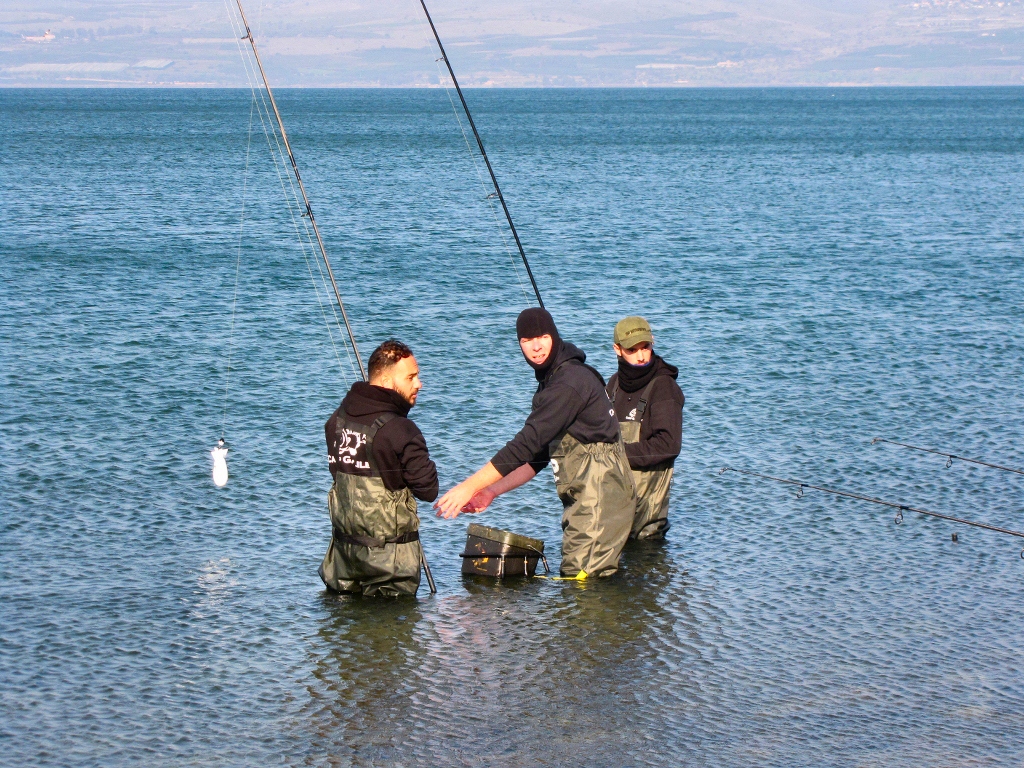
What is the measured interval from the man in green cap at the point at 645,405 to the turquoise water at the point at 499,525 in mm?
670

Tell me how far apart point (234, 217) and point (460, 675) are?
98.1 feet

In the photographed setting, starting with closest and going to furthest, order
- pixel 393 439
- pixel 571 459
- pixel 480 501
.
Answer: pixel 393 439, pixel 480 501, pixel 571 459

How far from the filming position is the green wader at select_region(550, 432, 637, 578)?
674 centimetres

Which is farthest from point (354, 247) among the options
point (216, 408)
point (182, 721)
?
point (182, 721)

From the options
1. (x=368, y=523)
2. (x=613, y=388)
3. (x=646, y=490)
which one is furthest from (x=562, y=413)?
(x=646, y=490)

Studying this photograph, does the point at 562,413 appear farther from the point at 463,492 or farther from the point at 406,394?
the point at 406,394

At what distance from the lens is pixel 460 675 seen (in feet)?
19.6

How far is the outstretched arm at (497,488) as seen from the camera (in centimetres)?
658

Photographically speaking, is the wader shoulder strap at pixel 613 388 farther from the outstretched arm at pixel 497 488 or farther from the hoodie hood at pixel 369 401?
the hoodie hood at pixel 369 401

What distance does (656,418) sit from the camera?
24.7 ft

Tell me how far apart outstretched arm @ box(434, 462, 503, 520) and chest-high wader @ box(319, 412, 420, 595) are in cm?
22

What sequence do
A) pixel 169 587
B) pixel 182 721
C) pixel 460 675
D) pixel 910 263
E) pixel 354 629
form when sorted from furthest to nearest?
pixel 910 263 < pixel 169 587 < pixel 354 629 < pixel 460 675 < pixel 182 721

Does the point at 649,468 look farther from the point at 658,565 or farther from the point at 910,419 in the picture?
the point at 910,419

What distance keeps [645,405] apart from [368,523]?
211cm
